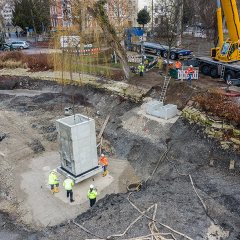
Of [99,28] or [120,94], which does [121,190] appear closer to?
[120,94]

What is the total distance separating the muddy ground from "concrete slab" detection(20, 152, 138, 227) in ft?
1.64

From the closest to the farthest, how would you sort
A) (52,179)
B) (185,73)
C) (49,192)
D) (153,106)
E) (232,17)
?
(52,179)
(49,192)
(153,106)
(232,17)
(185,73)

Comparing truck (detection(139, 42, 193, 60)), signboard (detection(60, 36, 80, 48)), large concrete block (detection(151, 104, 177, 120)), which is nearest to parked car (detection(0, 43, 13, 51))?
truck (detection(139, 42, 193, 60))

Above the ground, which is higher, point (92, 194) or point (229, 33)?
point (229, 33)

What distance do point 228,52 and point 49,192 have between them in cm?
1621

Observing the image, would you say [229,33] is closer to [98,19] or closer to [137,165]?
[98,19]

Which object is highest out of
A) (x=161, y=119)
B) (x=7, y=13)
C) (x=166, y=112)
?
(x=7, y=13)

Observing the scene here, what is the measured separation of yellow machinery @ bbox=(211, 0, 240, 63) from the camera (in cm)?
2184

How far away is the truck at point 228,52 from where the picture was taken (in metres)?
22.0

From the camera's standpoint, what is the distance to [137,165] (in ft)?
57.7

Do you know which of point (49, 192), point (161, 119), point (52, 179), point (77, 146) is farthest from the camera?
point (161, 119)

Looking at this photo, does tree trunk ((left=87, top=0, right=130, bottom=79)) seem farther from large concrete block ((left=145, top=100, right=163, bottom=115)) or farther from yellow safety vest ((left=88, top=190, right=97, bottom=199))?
yellow safety vest ((left=88, top=190, right=97, bottom=199))

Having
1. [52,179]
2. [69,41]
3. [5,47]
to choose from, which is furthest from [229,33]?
[5,47]

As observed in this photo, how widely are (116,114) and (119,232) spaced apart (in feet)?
41.5
